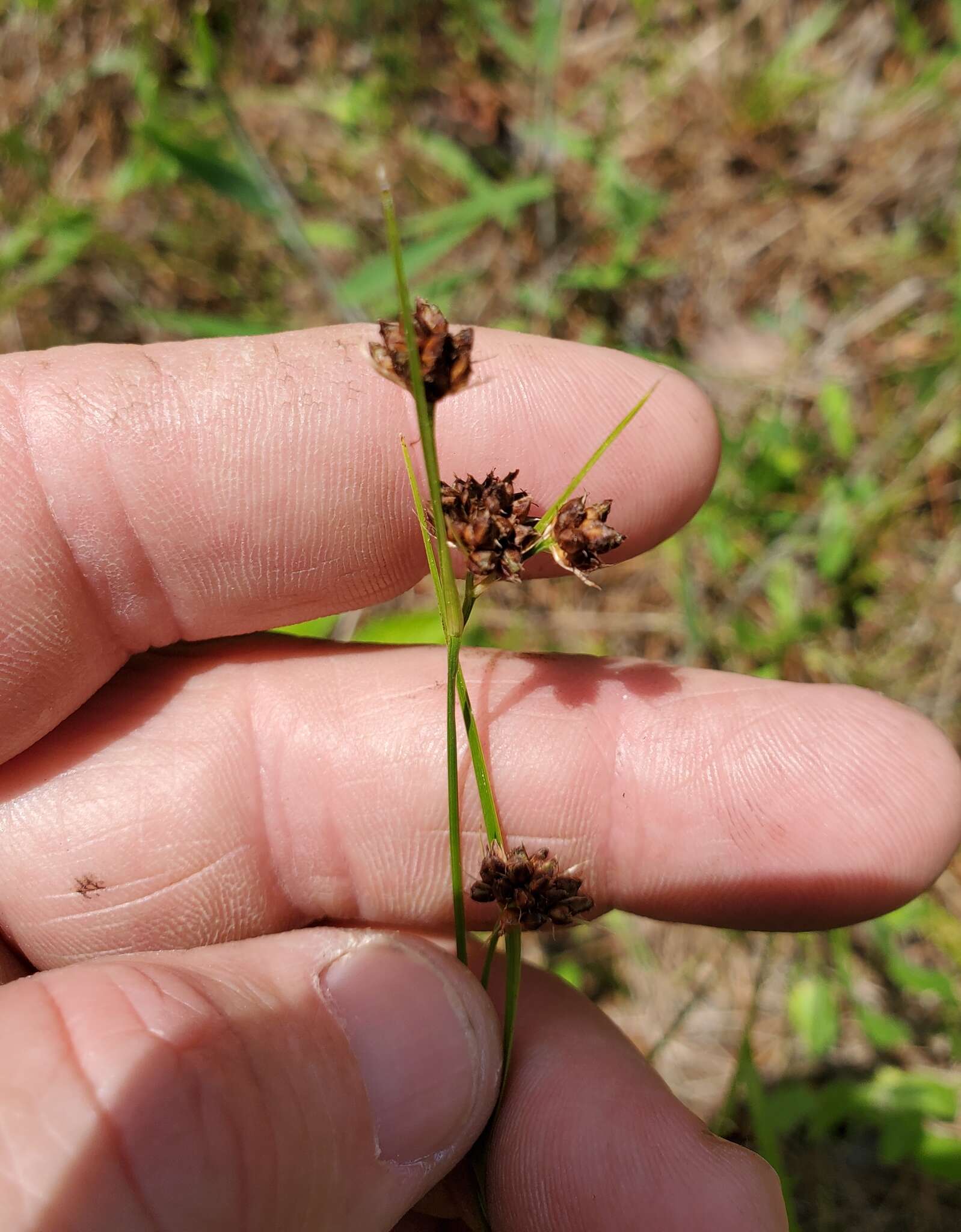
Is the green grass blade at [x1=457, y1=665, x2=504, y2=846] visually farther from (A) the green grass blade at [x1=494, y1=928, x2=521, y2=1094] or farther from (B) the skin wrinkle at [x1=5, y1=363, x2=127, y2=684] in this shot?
(B) the skin wrinkle at [x1=5, y1=363, x2=127, y2=684]

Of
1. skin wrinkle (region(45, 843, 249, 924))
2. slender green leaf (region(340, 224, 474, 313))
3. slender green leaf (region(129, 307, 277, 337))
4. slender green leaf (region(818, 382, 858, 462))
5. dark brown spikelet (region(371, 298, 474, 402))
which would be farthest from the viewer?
slender green leaf (region(818, 382, 858, 462))

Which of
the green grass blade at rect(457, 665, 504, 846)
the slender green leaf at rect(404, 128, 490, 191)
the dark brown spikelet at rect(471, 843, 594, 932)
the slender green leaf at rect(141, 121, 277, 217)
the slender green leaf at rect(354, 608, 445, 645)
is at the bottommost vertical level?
the dark brown spikelet at rect(471, 843, 594, 932)

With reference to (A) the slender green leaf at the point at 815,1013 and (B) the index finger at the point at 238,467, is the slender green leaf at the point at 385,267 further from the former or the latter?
(A) the slender green leaf at the point at 815,1013

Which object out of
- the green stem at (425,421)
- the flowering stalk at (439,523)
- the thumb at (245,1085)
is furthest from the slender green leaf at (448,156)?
the thumb at (245,1085)

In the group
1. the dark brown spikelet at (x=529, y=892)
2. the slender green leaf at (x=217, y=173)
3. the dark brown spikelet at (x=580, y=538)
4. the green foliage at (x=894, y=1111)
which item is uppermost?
the slender green leaf at (x=217, y=173)

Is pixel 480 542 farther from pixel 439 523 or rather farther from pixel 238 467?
pixel 238 467

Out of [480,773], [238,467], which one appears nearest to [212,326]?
[238,467]

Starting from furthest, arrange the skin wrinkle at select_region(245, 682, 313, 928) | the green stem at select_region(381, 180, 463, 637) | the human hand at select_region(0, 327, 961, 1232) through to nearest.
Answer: the skin wrinkle at select_region(245, 682, 313, 928), the human hand at select_region(0, 327, 961, 1232), the green stem at select_region(381, 180, 463, 637)

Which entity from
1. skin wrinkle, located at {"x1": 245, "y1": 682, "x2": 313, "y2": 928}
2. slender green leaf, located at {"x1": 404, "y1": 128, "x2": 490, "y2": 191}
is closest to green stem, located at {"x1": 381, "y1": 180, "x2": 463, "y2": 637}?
skin wrinkle, located at {"x1": 245, "y1": 682, "x2": 313, "y2": 928}
